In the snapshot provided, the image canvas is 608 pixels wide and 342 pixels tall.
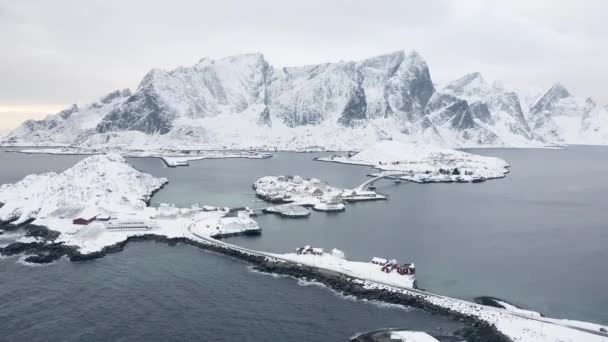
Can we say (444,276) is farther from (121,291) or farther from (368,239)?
(121,291)

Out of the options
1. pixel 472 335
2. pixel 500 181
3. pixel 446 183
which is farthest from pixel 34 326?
pixel 500 181

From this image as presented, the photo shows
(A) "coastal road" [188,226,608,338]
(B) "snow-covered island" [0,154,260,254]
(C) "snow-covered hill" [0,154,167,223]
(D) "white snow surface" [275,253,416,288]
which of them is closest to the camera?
(A) "coastal road" [188,226,608,338]

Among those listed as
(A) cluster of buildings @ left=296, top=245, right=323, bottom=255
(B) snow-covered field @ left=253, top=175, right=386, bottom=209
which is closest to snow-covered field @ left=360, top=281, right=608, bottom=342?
(A) cluster of buildings @ left=296, top=245, right=323, bottom=255

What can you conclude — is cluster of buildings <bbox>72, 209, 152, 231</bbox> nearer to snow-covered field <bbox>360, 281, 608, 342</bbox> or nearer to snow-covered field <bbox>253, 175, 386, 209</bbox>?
snow-covered field <bbox>253, 175, 386, 209</bbox>

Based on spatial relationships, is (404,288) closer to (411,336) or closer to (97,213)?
(411,336)

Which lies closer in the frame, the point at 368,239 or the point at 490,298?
the point at 490,298

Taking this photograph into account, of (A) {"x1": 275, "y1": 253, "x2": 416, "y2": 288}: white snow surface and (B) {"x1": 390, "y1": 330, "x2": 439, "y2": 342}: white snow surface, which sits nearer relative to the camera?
(B) {"x1": 390, "y1": 330, "x2": 439, "y2": 342}: white snow surface

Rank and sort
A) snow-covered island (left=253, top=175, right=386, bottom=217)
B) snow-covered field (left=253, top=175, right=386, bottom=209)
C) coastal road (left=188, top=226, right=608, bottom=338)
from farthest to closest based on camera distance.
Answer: snow-covered field (left=253, top=175, right=386, bottom=209), snow-covered island (left=253, top=175, right=386, bottom=217), coastal road (left=188, top=226, right=608, bottom=338)

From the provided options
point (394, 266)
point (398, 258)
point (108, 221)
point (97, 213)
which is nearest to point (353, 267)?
point (394, 266)
